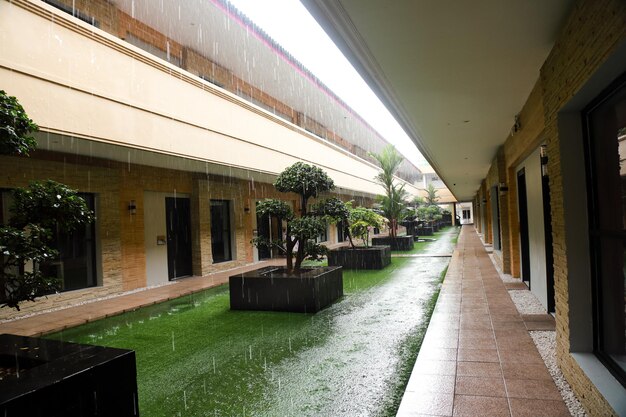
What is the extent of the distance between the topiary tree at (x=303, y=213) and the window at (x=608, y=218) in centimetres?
453

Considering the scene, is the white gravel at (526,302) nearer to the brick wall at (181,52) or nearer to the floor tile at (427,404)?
the floor tile at (427,404)

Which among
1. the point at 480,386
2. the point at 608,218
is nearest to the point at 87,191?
the point at 480,386

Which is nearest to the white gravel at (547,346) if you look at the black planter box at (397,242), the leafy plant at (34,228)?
the leafy plant at (34,228)

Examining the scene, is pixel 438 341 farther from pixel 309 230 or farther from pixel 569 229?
pixel 309 230

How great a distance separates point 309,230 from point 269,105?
10.5m

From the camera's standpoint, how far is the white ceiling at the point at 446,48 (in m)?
3.02

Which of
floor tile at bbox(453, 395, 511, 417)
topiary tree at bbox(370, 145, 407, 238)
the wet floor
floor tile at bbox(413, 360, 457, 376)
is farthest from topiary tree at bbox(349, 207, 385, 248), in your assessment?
floor tile at bbox(453, 395, 511, 417)

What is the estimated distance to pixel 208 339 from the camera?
18.0 ft

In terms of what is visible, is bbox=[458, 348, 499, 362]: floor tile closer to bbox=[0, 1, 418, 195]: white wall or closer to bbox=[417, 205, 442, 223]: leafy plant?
bbox=[0, 1, 418, 195]: white wall

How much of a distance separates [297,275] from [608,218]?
16.5 ft

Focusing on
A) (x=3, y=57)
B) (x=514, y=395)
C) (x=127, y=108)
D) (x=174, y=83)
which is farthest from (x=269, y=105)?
(x=514, y=395)

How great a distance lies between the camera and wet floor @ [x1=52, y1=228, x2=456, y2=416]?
346 centimetres

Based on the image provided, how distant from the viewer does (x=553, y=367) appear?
12.8 feet

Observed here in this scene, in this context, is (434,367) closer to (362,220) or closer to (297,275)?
(297,275)
